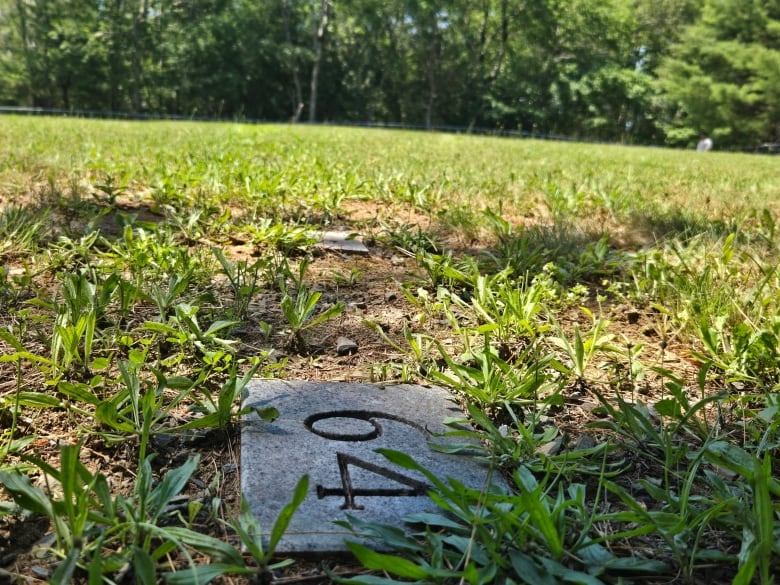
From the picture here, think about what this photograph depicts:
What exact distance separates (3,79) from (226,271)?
3767 cm

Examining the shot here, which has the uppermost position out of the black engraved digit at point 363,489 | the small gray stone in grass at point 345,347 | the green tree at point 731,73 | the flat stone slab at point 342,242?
the green tree at point 731,73

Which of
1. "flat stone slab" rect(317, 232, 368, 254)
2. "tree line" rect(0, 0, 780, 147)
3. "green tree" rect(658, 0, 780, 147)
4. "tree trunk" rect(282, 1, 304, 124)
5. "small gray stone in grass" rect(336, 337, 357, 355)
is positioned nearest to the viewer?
"small gray stone in grass" rect(336, 337, 357, 355)

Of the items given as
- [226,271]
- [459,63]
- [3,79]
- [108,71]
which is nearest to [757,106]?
[459,63]

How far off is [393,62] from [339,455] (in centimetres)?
3576

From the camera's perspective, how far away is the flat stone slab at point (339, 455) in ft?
3.38

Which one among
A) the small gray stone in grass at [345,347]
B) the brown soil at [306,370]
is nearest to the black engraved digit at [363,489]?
the brown soil at [306,370]

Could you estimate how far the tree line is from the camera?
3044 centimetres

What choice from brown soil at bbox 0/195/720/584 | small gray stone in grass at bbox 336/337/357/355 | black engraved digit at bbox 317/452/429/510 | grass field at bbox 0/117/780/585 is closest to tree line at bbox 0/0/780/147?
grass field at bbox 0/117/780/585

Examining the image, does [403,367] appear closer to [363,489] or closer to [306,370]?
[306,370]

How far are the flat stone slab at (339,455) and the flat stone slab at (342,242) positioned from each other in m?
1.22

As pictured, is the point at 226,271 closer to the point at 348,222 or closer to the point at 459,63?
the point at 348,222

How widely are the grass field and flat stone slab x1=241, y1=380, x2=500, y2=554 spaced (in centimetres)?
4

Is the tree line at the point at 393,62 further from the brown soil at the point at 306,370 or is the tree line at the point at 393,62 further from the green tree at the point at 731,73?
the brown soil at the point at 306,370

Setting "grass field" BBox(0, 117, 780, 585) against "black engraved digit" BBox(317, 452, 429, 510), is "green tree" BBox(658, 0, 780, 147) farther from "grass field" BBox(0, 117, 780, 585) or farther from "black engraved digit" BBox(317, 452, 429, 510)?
"black engraved digit" BBox(317, 452, 429, 510)
